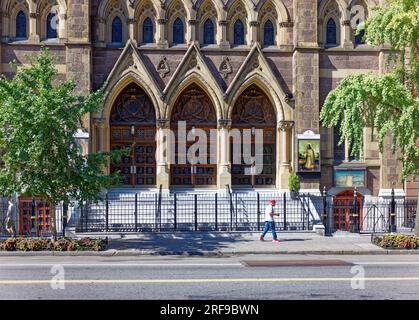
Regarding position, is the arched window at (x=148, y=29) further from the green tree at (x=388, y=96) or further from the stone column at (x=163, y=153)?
the green tree at (x=388, y=96)

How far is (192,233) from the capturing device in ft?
63.5

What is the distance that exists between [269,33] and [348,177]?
24.6ft

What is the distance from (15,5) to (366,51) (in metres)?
15.9

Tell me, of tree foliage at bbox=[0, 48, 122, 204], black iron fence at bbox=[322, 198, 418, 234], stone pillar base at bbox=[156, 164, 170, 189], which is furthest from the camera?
stone pillar base at bbox=[156, 164, 170, 189]

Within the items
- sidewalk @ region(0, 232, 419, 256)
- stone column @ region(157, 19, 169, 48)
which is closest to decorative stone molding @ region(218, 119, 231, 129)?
stone column @ region(157, 19, 169, 48)

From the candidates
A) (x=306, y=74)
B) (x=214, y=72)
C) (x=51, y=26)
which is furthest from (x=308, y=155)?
(x=51, y=26)

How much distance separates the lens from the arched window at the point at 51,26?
24.9m

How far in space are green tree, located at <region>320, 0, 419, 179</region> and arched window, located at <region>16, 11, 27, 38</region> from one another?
14522 mm

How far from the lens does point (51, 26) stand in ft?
81.8

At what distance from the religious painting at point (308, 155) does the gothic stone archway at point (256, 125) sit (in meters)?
1.70

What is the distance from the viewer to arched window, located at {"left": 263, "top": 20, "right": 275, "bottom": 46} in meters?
25.7

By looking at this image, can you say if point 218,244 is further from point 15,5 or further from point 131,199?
point 15,5

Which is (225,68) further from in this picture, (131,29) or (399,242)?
A: (399,242)

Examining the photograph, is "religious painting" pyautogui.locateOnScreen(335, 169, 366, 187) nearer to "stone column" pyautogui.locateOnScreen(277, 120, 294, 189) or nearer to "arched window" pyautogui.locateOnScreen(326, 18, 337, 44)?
"stone column" pyautogui.locateOnScreen(277, 120, 294, 189)
